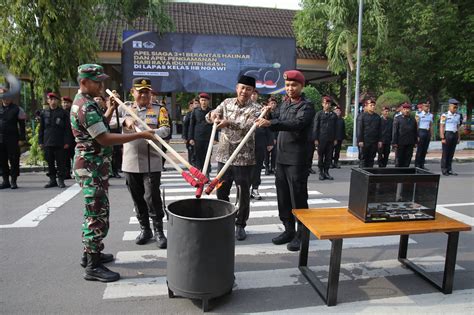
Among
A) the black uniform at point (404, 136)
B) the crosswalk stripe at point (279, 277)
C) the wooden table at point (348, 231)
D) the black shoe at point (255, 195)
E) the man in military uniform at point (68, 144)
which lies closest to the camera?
the wooden table at point (348, 231)

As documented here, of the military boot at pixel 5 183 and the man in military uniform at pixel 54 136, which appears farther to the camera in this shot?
the man in military uniform at pixel 54 136

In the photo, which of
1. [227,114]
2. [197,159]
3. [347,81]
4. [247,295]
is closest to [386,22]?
[347,81]

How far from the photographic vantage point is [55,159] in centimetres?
849

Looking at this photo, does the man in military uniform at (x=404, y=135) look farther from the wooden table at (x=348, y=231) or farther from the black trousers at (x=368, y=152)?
the wooden table at (x=348, y=231)

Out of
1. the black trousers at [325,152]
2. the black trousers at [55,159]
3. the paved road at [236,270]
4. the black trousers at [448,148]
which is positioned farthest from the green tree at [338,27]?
the black trousers at [55,159]

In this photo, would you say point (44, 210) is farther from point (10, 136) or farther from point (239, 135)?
point (239, 135)

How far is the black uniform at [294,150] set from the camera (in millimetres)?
4391

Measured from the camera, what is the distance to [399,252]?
4.45 m

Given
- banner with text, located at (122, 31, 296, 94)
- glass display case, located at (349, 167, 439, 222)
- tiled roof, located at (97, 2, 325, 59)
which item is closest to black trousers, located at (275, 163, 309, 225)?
glass display case, located at (349, 167, 439, 222)

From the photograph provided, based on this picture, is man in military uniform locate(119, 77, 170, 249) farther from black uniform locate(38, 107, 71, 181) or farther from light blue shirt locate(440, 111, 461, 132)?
light blue shirt locate(440, 111, 461, 132)

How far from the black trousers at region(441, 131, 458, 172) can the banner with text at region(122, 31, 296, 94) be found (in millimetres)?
7867

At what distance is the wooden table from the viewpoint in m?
3.27

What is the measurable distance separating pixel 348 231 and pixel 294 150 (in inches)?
58.6

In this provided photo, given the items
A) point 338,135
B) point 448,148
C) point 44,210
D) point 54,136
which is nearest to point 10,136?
point 54,136
